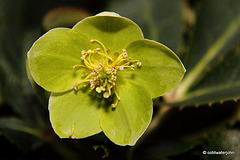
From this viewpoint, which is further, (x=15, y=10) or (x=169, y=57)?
(x=15, y=10)

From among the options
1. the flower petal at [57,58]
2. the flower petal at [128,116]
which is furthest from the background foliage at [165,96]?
the flower petal at [57,58]

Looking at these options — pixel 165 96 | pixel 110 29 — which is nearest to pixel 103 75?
pixel 110 29

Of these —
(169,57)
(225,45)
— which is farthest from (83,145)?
(225,45)

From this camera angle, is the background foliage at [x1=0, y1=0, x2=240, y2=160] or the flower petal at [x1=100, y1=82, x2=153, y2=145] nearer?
the flower petal at [x1=100, y1=82, x2=153, y2=145]

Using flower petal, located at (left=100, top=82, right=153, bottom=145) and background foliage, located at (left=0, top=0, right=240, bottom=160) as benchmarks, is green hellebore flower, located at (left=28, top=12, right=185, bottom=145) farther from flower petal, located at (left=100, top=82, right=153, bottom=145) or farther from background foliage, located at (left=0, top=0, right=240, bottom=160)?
background foliage, located at (left=0, top=0, right=240, bottom=160)

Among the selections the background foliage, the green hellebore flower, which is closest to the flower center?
the green hellebore flower

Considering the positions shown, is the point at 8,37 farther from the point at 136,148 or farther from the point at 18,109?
the point at 136,148
